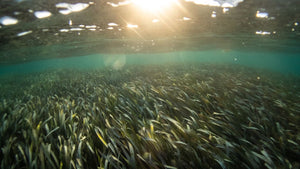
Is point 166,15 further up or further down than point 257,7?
further down

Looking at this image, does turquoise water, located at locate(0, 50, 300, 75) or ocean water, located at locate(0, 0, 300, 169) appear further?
turquoise water, located at locate(0, 50, 300, 75)

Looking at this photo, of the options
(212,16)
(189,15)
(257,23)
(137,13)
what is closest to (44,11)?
(137,13)

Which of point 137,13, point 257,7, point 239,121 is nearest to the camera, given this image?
point 239,121

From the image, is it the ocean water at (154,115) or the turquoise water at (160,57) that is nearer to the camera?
the ocean water at (154,115)

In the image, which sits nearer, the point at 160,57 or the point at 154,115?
the point at 154,115

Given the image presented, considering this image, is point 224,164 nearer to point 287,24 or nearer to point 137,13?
point 137,13

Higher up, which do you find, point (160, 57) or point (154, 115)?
point (154, 115)

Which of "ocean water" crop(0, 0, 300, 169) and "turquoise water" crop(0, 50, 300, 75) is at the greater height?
"ocean water" crop(0, 0, 300, 169)

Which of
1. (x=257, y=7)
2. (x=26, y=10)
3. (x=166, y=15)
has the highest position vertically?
(x=257, y=7)

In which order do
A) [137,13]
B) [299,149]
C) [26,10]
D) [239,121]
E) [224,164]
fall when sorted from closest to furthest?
A: [224,164] < [299,149] < [239,121] < [26,10] < [137,13]

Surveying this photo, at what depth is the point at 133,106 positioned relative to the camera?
4.65m

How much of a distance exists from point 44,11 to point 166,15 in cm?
757

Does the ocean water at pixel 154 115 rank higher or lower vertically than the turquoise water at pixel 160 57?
higher

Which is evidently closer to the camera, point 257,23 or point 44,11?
point 44,11
